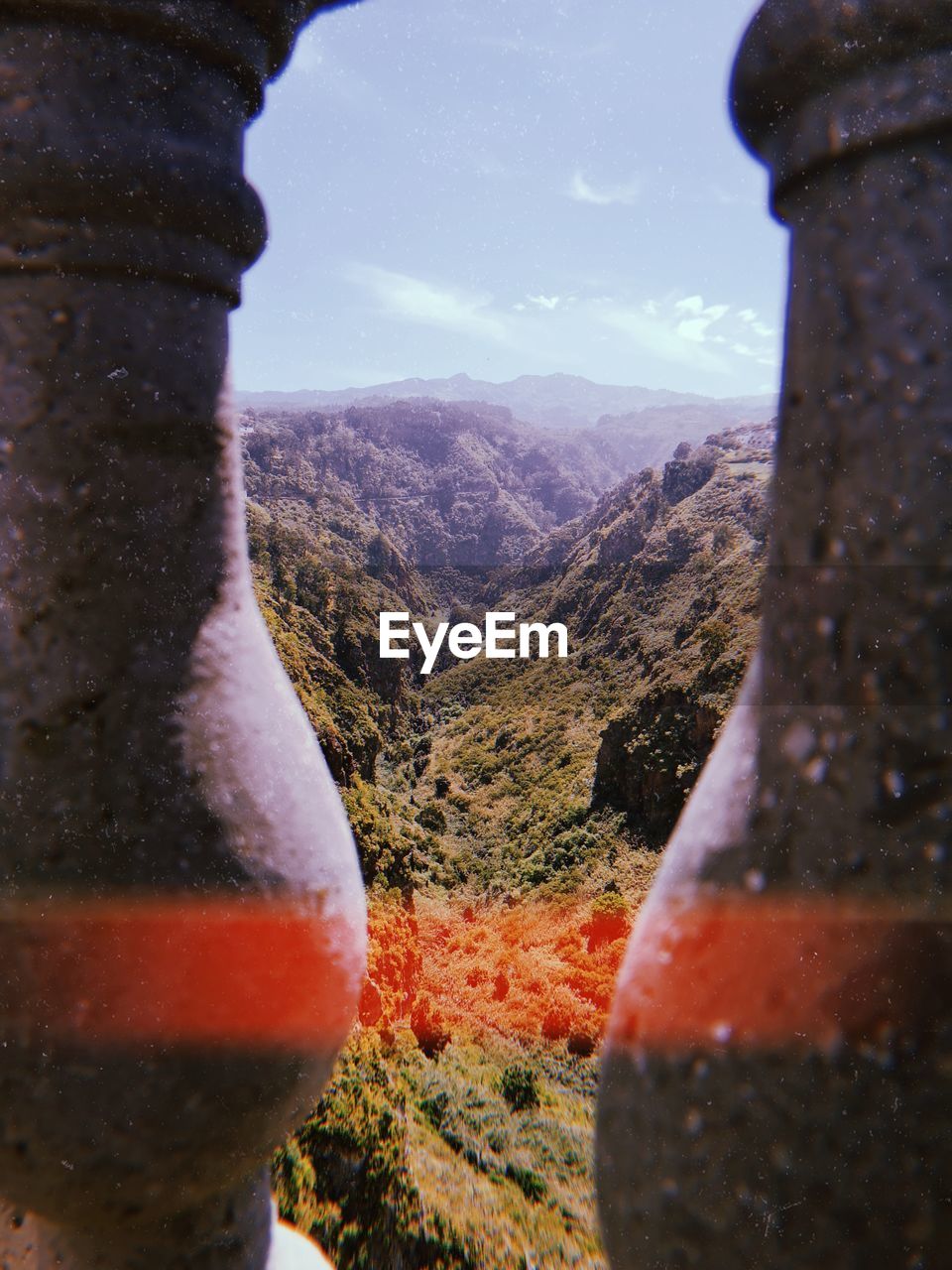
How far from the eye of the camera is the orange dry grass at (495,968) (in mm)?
10703

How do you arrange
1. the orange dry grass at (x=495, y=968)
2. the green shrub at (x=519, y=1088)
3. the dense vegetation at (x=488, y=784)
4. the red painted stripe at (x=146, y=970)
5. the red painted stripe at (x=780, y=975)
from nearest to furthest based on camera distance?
the red painted stripe at (x=780, y=975)
the red painted stripe at (x=146, y=970)
the dense vegetation at (x=488, y=784)
the orange dry grass at (x=495, y=968)
the green shrub at (x=519, y=1088)

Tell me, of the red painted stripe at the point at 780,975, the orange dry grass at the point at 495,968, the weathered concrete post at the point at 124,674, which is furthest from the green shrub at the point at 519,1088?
the red painted stripe at the point at 780,975

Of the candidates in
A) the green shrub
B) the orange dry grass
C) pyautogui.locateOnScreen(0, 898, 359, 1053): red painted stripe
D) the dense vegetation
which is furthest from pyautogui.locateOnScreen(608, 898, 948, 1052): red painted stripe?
the green shrub

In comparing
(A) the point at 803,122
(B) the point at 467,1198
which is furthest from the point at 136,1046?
(B) the point at 467,1198

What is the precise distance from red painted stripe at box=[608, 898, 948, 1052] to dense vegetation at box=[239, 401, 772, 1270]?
17.0 ft

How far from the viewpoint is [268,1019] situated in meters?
0.93

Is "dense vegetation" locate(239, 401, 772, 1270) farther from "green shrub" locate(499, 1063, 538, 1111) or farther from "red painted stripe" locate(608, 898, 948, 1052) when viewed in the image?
"red painted stripe" locate(608, 898, 948, 1052)

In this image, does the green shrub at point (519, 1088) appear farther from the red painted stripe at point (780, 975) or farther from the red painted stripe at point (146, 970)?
the red painted stripe at point (780, 975)

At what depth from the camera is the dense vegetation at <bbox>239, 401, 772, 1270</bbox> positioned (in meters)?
6.44

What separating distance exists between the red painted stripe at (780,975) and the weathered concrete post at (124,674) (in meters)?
0.45

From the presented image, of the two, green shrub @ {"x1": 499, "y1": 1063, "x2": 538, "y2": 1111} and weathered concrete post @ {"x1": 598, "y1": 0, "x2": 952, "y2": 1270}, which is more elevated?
weathered concrete post @ {"x1": 598, "y1": 0, "x2": 952, "y2": 1270}

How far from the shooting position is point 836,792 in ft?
1.94

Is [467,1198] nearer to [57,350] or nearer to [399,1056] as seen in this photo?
[399,1056]

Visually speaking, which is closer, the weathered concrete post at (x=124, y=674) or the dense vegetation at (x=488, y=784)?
the weathered concrete post at (x=124, y=674)
